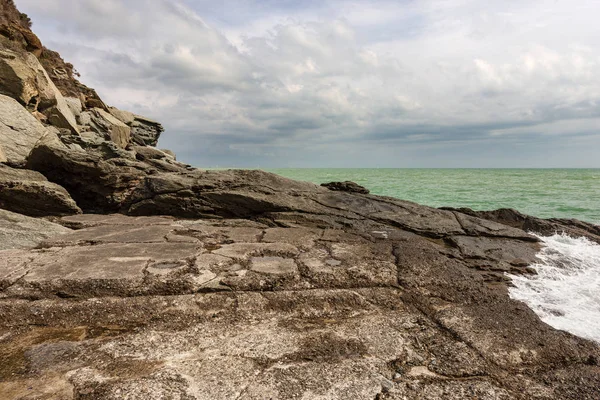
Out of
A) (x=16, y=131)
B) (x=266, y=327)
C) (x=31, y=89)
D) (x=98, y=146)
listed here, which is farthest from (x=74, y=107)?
(x=266, y=327)

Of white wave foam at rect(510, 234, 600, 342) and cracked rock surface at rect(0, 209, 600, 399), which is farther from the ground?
cracked rock surface at rect(0, 209, 600, 399)

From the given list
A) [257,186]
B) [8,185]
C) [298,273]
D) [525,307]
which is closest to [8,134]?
[8,185]

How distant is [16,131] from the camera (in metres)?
8.15

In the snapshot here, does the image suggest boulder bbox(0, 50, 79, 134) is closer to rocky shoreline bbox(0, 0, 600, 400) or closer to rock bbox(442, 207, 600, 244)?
rocky shoreline bbox(0, 0, 600, 400)

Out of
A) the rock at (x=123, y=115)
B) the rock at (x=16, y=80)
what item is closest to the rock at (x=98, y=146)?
the rock at (x=16, y=80)

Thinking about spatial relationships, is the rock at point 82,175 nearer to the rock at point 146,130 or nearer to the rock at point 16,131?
the rock at point 16,131

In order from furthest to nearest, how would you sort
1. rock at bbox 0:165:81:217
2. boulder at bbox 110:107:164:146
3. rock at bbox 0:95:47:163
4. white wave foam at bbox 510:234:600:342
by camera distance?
boulder at bbox 110:107:164:146 → rock at bbox 0:95:47:163 → rock at bbox 0:165:81:217 → white wave foam at bbox 510:234:600:342

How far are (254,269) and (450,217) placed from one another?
14.4 feet

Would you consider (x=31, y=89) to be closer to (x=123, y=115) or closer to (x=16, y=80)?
(x=16, y=80)

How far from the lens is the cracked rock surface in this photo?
184cm

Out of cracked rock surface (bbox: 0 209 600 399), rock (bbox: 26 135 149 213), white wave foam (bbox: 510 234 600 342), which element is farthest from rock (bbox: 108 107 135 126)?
white wave foam (bbox: 510 234 600 342)

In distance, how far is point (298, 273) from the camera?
3.30 metres

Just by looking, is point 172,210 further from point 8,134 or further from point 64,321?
point 8,134

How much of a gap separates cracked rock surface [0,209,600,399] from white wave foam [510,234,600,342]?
0.31 metres
